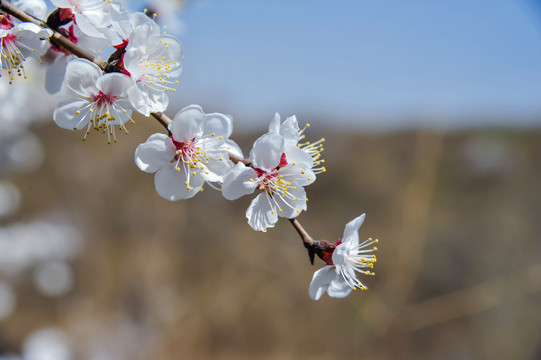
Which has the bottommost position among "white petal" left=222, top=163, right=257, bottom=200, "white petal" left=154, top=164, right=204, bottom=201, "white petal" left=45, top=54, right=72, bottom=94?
"white petal" left=222, top=163, right=257, bottom=200

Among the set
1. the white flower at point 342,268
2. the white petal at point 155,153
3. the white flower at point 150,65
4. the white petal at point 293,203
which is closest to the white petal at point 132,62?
the white flower at point 150,65

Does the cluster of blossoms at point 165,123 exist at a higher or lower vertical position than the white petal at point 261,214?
higher

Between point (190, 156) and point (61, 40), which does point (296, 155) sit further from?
point (61, 40)

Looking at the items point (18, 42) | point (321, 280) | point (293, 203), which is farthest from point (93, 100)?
point (321, 280)

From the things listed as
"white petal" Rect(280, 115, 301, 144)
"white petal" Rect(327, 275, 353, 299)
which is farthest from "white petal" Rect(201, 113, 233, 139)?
"white petal" Rect(327, 275, 353, 299)

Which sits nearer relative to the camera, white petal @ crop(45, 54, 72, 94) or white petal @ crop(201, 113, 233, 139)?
white petal @ crop(201, 113, 233, 139)

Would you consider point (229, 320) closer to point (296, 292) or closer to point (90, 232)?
point (296, 292)

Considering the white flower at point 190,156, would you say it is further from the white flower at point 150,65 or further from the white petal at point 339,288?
the white petal at point 339,288

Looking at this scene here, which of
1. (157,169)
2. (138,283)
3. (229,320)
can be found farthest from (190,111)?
(138,283)

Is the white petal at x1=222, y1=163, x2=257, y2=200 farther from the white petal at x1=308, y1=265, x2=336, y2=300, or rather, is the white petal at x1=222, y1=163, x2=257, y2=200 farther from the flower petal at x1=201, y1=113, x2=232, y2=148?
the white petal at x1=308, y1=265, x2=336, y2=300
